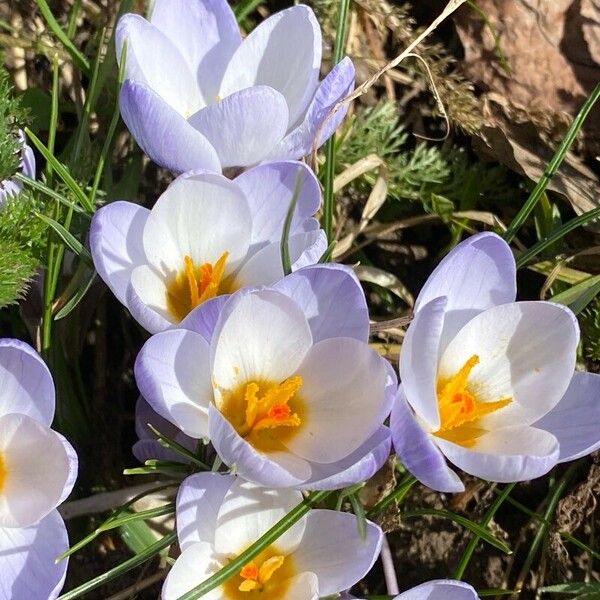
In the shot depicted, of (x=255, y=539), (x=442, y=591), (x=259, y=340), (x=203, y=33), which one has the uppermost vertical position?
(x=203, y=33)

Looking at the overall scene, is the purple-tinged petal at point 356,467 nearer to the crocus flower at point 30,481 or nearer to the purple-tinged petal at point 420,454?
the purple-tinged petal at point 420,454

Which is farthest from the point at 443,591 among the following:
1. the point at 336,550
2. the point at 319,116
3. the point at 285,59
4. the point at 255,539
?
the point at 285,59

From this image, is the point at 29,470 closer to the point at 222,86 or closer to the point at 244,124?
the point at 244,124

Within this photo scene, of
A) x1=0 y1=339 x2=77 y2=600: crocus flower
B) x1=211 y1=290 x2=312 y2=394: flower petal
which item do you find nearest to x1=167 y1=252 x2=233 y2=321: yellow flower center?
x1=211 y1=290 x2=312 y2=394: flower petal

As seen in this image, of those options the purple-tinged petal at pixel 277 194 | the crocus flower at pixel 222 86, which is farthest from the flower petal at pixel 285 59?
the purple-tinged petal at pixel 277 194

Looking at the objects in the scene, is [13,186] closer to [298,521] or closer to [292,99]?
[292,99]

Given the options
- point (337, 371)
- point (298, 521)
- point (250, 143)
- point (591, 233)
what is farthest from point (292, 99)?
point (591, 233)
